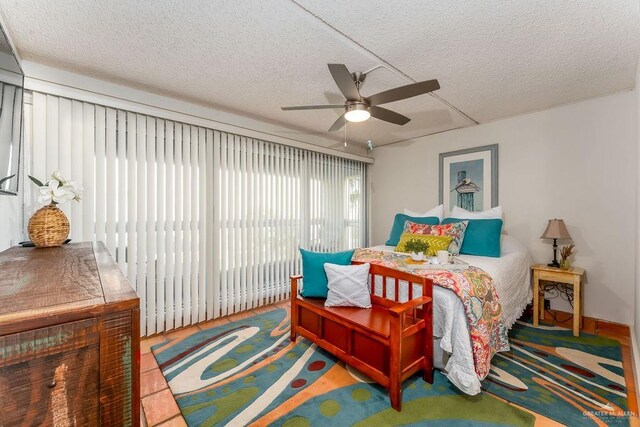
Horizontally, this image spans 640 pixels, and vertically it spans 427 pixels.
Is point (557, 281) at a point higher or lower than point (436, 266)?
lower

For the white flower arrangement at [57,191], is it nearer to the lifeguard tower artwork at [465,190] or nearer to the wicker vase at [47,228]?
the wicker vase at [47,228]

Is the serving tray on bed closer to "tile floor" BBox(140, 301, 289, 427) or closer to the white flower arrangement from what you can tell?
"tile floor" BBox(140, 301, 289, 427)

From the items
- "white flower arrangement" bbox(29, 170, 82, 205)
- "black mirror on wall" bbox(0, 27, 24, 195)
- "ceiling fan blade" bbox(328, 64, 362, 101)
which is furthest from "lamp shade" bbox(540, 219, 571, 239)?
"black mirror on wall" bbox(0, 27, 24, 195)

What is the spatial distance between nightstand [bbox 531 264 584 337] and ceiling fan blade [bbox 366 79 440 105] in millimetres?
2338

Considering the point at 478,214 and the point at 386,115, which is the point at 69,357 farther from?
the point at 478,214

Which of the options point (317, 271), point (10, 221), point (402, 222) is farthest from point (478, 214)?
point (10, 221)

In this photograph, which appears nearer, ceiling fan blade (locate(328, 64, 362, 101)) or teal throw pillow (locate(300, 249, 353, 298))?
ceiling fan blade (locate(328, 64, 362, 101))

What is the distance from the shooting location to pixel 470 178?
373 centimetres

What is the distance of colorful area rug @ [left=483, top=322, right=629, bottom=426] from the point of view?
1710 millimetres

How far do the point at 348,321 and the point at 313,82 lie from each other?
2057mm

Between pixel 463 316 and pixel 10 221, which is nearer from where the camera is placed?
pixel 463 316

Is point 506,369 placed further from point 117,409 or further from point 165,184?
point 165,184

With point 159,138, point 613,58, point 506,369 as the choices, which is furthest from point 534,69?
point 159,138

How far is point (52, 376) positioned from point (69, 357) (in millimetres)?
37
